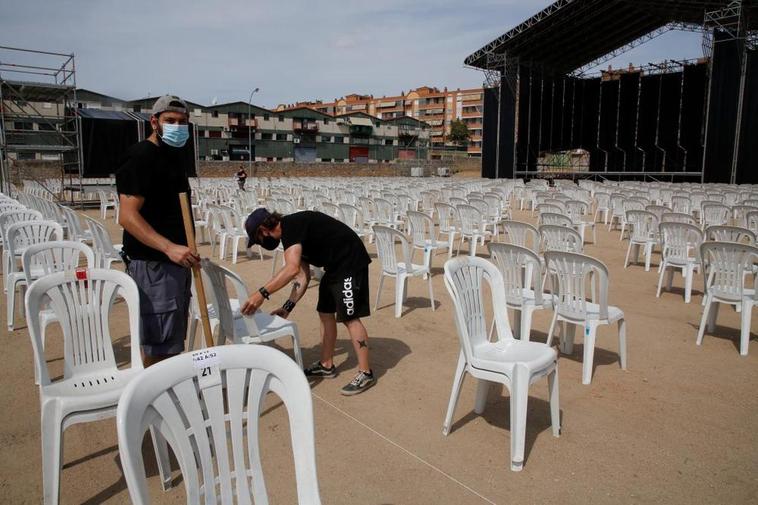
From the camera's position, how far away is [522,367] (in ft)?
8.82

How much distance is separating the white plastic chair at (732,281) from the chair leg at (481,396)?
2633 millimetres

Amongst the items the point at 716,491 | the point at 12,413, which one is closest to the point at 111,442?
the point at 12,413

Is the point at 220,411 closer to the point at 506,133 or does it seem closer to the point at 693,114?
the point at 506,133

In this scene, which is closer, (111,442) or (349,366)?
(111,442)

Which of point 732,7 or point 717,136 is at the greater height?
point 732,7

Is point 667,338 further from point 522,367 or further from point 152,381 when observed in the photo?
point 152,381

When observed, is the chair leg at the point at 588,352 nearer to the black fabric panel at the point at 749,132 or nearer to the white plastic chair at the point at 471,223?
the white plastic chair at the point at 471,223

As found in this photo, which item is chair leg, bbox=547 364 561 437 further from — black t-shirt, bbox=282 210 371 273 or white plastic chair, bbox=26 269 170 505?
white plastic chair, bbox=26 269 170 505

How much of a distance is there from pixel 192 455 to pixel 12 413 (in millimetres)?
2537

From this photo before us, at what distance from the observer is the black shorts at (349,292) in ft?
11.6

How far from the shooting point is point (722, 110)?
24.1 meters

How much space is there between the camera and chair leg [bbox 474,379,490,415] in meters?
3.28

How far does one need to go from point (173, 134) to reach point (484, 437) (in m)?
2.47

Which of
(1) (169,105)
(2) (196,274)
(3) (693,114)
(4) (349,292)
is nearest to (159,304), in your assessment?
Result: (2) (196,274)
